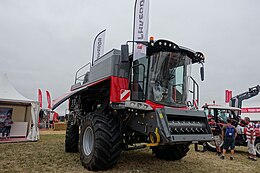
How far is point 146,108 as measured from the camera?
435 cm

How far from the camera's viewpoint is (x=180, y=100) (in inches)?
202

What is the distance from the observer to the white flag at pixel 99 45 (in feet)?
32.3

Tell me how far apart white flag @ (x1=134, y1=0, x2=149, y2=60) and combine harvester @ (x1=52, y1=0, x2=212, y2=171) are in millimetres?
119

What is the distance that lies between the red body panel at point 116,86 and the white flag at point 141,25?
726 mm

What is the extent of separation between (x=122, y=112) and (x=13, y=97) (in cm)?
904

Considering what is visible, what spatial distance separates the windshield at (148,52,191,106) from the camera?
480cm

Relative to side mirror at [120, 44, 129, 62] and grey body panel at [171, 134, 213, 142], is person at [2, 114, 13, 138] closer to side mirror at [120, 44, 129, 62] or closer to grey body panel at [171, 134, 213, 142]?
side mirror at [120, 44, 129, 62]

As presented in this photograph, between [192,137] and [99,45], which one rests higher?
[99,45]

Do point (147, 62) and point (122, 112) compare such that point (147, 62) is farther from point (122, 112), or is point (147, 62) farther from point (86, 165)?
point (86, 165)

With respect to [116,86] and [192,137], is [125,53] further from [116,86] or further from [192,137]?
[192,137]

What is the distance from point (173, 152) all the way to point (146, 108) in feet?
7.89

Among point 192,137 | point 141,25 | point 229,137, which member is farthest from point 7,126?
point 229,137

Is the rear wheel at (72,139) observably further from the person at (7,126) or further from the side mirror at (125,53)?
the person at (7,126)

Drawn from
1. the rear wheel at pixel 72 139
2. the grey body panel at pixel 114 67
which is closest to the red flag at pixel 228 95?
the rear wheel at pixel 72 139
